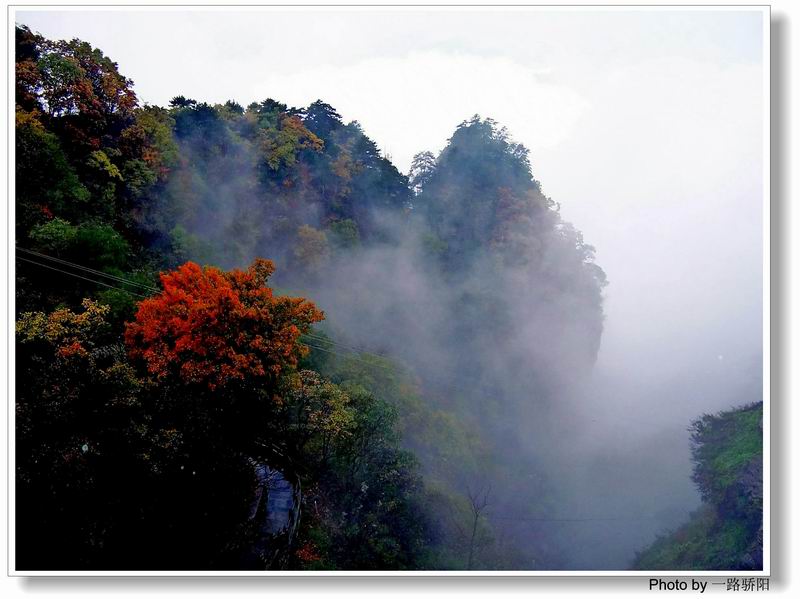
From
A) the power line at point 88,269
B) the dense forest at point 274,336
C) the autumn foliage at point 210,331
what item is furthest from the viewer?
the power line at point 88,269

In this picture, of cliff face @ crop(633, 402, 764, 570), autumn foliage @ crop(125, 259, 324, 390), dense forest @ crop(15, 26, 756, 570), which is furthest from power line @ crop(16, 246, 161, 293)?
cliff face @ crop(633, 402, 764, 570)

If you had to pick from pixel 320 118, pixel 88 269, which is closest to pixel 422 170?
pixel 320 118

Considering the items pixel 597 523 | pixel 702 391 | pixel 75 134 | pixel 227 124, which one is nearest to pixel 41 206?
pixel 75 134

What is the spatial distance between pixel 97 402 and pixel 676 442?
39.5 metres

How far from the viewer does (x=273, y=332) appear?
14.2 meters

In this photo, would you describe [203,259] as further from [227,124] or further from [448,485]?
[448,485]

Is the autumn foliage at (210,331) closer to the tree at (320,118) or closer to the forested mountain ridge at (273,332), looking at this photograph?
the forested mountain ridge at (273,332)

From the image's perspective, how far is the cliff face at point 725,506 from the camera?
46.8ft

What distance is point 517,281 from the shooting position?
34750mm

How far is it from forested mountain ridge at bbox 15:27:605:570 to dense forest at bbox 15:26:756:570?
79mm

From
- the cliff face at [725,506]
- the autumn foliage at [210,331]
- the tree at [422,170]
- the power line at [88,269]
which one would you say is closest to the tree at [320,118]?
the tree at [422,170]

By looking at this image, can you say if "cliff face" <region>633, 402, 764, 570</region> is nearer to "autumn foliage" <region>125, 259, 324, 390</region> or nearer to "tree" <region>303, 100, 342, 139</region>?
"autumn foliage" <region>125, 259, 324, 390</region>

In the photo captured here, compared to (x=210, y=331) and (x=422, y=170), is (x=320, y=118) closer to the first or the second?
(x=422, y=170)

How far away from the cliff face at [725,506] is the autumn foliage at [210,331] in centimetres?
1250
